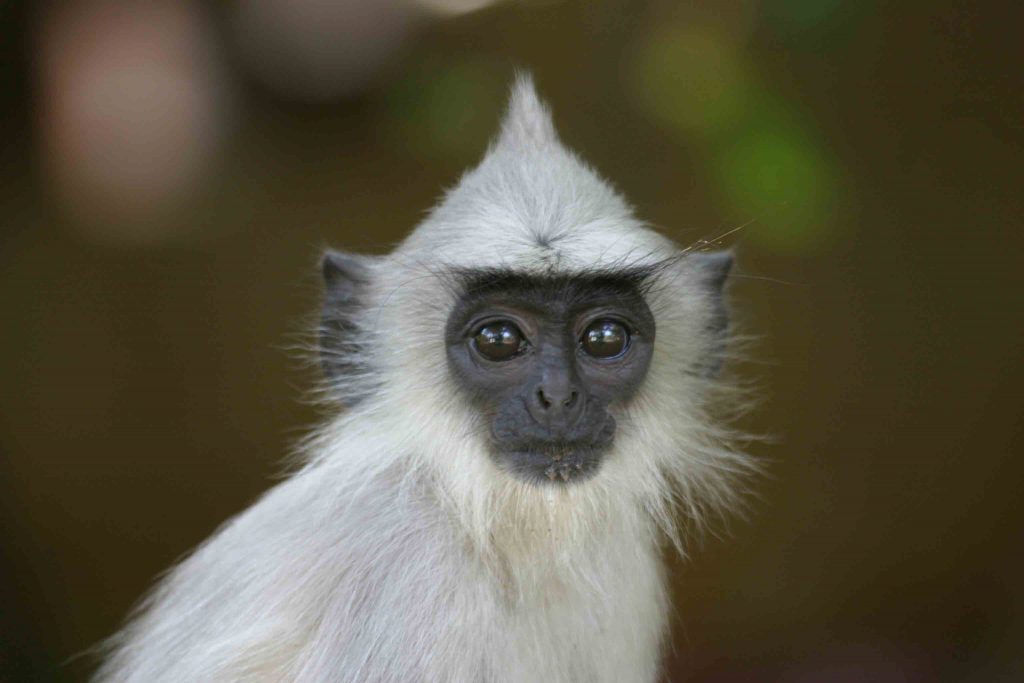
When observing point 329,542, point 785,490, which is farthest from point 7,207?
point 785,490

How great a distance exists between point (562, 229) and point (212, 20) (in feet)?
12.1

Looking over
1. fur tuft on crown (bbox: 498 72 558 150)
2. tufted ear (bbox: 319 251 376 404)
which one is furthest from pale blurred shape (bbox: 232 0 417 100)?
tufted ear (bbox: 319 251 376 404)

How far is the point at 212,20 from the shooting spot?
19.0ft

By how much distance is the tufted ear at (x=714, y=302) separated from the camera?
10.8 feet

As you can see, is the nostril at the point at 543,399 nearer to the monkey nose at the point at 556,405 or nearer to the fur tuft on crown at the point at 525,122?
the monkey nose at the point at 556,405

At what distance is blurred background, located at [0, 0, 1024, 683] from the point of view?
Result: 5602mm

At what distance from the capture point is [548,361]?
2.73m

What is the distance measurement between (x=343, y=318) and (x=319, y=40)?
10.2 feet

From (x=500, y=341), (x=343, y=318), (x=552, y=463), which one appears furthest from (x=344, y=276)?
(x=552, y=463)

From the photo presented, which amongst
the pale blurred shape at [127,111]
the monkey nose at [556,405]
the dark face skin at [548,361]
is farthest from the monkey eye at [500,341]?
the pale blurred shape at [127,111]

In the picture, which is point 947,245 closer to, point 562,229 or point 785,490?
point 785,490

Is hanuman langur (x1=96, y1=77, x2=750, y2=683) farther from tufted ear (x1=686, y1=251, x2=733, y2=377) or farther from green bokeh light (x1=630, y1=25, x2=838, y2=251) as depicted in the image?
green bokeh light (x1=630, y1=25, x2=838, y2=251)

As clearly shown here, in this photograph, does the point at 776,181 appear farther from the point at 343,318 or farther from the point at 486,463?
the point at 486,463

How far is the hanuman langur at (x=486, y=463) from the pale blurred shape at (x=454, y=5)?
8.89 feet
